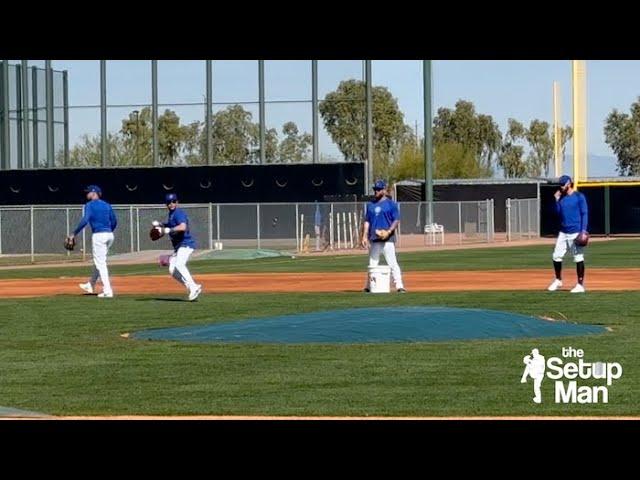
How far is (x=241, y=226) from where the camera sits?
54.2m

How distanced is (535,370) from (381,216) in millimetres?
9894

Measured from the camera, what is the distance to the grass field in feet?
35.4

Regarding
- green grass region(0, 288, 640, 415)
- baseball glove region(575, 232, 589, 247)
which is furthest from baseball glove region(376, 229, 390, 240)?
green grass region(0, 288, 640, 415)

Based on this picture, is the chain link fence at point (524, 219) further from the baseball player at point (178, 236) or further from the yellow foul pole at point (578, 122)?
the baseball player at point (178, 236)

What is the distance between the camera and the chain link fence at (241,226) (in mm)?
48094

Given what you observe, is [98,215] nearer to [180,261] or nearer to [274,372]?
[180,261]

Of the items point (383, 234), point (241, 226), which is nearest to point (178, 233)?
point (383, 234)

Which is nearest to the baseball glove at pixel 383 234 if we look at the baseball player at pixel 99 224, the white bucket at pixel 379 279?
the white bucket at pixel 379 279

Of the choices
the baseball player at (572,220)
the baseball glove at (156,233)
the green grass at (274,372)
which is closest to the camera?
the green grass at (274,372)

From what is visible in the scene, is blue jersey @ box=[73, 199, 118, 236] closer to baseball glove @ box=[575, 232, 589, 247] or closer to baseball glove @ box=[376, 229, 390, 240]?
baseball glove @ box=[376, 229, 390, 240]

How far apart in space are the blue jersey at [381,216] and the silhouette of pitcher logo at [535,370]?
835 cm
